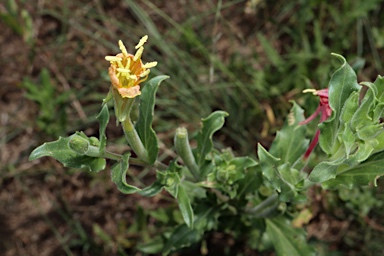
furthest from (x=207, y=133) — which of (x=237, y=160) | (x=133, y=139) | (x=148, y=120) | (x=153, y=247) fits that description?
(x=153, y=247)

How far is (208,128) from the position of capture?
2.43 metres

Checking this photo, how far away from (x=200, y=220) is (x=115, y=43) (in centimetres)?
209

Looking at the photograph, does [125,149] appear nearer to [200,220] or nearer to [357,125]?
[200,220]

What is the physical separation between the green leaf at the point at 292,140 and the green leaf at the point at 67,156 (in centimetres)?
89

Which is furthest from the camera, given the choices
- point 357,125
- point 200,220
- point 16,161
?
point 16,161

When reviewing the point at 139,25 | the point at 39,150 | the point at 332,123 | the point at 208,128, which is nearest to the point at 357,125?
the point at 332,123

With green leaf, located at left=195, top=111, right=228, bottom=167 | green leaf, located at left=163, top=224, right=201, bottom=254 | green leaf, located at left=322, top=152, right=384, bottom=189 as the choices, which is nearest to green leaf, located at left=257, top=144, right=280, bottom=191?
green leaf, located at left=322, top=152, right=384, bottom=189

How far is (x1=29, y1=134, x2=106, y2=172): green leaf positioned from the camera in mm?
2078

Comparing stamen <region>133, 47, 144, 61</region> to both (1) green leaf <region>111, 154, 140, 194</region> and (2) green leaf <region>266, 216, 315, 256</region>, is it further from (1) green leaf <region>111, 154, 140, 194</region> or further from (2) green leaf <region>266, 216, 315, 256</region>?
(2) green leaf <region>266, 216, 315, 256</region>

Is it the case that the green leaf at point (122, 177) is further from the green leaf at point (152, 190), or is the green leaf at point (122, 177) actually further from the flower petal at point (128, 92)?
the flower petal at point (128, 92)

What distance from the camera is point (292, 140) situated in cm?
256

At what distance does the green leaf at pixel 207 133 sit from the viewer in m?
2.40

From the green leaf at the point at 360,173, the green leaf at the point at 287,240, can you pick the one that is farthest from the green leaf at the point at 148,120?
the green leaf at the point at 287,240

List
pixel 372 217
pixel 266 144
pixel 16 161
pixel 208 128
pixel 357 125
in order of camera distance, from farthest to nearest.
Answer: pixel 16 161
pixel 266 144
pixel 372 217
pixel 208 128
pixel 357 125
